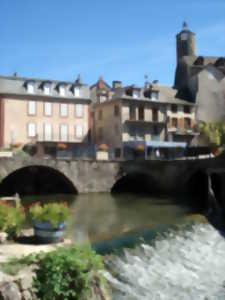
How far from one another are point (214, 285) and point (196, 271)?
1034 mm

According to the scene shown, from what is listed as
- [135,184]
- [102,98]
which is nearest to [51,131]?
[135,184]

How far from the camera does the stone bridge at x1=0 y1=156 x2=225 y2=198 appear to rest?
29.6 m

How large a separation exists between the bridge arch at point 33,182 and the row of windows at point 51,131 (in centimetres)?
571

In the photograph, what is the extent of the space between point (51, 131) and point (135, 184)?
36.4ft

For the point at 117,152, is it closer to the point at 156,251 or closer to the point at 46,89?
the point at 46,89

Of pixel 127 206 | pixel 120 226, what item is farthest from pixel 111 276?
pixel 127 206

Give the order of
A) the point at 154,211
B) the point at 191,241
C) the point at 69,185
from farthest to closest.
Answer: the point at 69,185, the point at 154,211, the point at 191,241

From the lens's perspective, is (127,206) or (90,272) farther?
(127,206)

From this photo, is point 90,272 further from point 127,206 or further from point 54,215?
point 127,206

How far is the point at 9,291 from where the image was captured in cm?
635

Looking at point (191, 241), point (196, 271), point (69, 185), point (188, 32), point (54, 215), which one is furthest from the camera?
point (188, 32)

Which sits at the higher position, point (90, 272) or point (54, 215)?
point (54, 215)

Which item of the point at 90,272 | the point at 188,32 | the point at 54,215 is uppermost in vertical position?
the point at 188,32

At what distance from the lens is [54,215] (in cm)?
979
